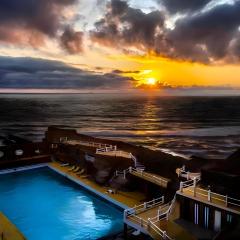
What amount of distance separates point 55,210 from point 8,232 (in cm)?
806

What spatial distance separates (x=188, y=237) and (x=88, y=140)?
98.5 ft

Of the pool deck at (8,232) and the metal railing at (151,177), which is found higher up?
the metal railing at (151,177)

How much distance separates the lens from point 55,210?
28.0m

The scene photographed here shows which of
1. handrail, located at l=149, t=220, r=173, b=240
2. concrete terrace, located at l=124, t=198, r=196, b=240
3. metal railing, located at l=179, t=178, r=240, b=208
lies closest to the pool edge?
concrete terrace, located at l=124, t=198, r=196, b=240

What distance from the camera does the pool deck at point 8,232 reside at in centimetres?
1931

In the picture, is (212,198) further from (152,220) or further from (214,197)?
(152,220)

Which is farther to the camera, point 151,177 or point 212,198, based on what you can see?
point 151,177

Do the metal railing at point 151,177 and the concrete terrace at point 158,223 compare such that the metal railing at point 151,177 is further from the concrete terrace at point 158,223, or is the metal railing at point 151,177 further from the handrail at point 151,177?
the concrete terrace at point 158,223

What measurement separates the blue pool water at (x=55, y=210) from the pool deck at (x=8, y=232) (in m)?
2.46

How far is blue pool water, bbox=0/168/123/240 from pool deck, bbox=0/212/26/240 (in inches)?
96.9

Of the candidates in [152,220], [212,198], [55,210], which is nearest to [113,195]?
[55,210]

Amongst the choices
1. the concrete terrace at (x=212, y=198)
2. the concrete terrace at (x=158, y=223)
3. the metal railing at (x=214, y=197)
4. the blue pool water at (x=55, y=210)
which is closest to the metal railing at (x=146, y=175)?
the blue pool water at (x=55, y=210)

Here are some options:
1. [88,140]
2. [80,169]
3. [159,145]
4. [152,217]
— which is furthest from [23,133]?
[152,217]

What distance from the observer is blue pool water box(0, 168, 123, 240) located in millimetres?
24109
